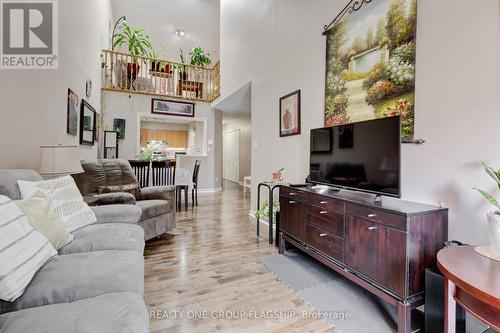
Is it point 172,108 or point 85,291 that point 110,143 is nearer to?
point 172,108

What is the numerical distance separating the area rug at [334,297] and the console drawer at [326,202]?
659mm

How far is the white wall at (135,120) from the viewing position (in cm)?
607

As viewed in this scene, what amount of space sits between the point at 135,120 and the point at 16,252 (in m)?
5.80

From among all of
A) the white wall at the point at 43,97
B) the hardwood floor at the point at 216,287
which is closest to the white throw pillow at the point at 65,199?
the white wall at the point at 43,97

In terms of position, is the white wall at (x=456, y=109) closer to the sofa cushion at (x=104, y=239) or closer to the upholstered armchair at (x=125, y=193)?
the sofa cushion at (x=104, y=239)

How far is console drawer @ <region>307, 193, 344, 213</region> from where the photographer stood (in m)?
1.88

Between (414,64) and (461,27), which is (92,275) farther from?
(461,27)

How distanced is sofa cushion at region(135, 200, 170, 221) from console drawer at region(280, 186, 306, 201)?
145 cm

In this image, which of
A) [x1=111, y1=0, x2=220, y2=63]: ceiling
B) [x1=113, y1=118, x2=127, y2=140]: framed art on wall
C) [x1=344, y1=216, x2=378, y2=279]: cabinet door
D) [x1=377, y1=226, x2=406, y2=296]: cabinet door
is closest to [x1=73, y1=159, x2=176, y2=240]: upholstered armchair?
[x1=344, y1=216, x2=378, y2=279]: cabinet door

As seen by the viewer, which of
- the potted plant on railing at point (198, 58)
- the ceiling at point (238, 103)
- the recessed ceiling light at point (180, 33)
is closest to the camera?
the ceiling at point (238, 103)

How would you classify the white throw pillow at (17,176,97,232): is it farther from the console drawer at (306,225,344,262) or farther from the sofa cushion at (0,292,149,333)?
the console drawer at (306,225,344,262)

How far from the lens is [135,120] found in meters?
6.30

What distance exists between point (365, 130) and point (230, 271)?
66.4 inches

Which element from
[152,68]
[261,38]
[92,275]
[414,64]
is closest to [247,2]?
[261,38]
